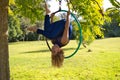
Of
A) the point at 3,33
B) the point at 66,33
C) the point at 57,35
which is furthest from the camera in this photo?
the point at 3,33

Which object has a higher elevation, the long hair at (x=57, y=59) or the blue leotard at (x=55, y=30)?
the blue leotard at (x=55, y=30)

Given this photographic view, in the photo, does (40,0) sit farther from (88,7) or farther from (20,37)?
(20,37)

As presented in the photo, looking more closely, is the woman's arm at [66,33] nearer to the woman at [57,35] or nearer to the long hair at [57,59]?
the woman at [57,35]

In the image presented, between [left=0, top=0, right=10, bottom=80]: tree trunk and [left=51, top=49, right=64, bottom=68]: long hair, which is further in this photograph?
[left=0, top=0, right=10, bottom=80]: tree trunk

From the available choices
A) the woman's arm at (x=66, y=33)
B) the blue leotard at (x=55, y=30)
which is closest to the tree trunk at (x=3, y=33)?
the blue leotard at (x=55, y=30)

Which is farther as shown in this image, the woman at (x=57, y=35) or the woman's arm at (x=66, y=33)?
the woman at (x=57, y=35)

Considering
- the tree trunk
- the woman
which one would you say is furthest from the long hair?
the tree trunk

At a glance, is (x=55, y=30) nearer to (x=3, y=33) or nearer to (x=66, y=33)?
(x=66, y=33)

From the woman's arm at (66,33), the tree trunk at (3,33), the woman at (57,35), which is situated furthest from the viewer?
the tree trunk at (3,33)

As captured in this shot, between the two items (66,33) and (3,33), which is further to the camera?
(3,33)

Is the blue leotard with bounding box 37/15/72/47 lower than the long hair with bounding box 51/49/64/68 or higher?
higher

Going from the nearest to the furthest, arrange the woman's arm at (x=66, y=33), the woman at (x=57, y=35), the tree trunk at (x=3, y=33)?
the woman's arm at (x=66, y=33)
the woman at (x=57, y=35)
the tree trunk at (x=3, y=33)

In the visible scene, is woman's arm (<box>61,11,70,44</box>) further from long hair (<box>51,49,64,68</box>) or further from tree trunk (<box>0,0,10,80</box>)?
tree trunk (<box>0,0,10,80</box>)

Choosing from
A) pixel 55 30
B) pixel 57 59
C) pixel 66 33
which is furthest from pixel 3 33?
pixel 66 33
